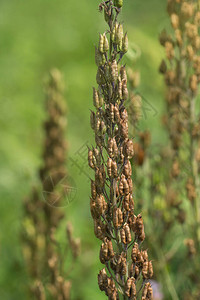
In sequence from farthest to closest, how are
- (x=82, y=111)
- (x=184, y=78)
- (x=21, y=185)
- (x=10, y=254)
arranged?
(x=82, y=111)
(x=21, y=185)
(x=10, y=254)
(x=184, y=78)

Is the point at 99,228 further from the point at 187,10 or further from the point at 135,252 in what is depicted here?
the point at 187,10

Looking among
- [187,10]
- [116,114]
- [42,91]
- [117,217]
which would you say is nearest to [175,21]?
[187,10]

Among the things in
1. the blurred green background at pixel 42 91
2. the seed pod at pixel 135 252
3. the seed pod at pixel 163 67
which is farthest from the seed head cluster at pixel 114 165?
the blurred green background at pixel 42 91

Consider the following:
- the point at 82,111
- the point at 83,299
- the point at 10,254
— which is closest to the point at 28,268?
the point at 83,299

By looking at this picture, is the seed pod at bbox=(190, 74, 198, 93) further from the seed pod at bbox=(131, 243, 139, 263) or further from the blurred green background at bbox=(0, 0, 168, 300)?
the seed pod at bbox=(131, 243, 139, 263)

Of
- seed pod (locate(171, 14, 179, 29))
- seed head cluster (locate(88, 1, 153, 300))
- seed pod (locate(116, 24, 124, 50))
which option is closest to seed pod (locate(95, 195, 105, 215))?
seed head cluster (locate(88, 1, 153, 300))

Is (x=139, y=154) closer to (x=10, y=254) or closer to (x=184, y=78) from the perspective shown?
(x=184, y=78)

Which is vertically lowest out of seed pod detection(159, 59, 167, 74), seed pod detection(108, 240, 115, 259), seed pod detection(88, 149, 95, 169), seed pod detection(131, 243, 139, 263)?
seed pod detection(108, 240, 115, 259)

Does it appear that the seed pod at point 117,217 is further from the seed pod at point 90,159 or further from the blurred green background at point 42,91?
the blurred green background at point 42,91

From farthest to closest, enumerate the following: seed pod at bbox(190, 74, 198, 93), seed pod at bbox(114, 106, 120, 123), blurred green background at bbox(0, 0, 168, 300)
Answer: blurred green background at bbox(0, 0, 168, 300)
seed pod at bbox(190, 74, 198, 93)
seed pod at bbox(114, 106, 120, 123)
